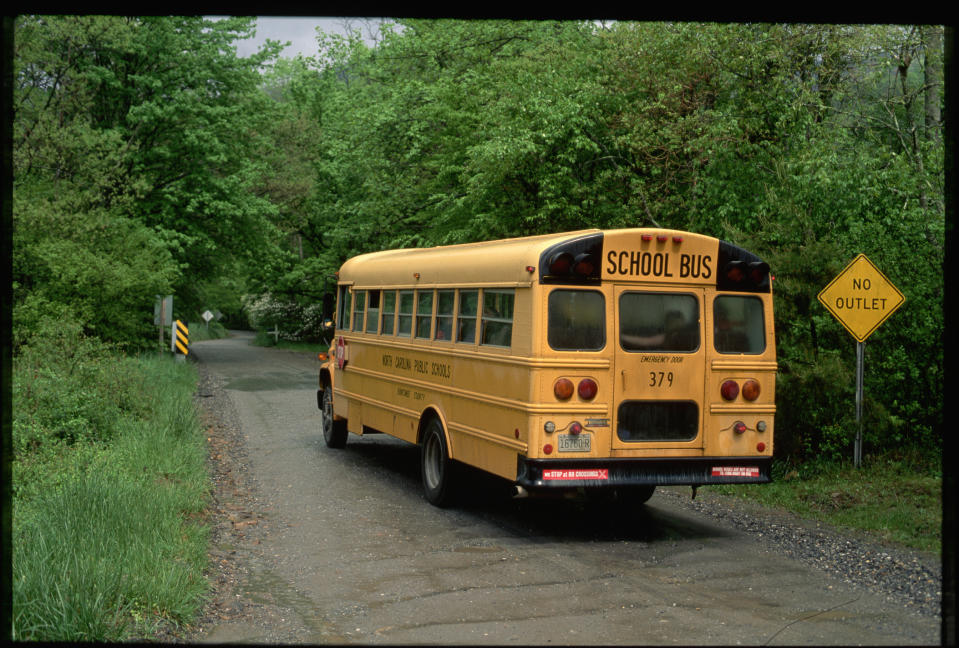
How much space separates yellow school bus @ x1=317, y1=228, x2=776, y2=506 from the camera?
811 cm

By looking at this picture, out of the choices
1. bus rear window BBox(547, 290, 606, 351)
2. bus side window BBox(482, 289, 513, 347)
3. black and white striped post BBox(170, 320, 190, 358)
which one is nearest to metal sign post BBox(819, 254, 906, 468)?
bus rear window BBox(547, 290, 606, 351)

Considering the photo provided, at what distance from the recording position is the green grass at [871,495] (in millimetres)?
8547

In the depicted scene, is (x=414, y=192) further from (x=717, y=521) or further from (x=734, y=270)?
(x=717, y=521)

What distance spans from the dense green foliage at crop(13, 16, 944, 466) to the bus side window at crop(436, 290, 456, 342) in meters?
3.98

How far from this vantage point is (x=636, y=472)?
27.0ft

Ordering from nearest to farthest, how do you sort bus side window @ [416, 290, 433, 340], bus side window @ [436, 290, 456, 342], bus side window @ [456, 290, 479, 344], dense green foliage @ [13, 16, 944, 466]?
bus side window @ [456, 290, 479, 344]
bus side window @ [436, 290, 456, 342]
bus side window @ [416, 290, 433, 340]
dense green foliage @ [13, 16, 944, 466]

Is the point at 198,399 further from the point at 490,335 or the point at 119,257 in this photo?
the point at 490,335

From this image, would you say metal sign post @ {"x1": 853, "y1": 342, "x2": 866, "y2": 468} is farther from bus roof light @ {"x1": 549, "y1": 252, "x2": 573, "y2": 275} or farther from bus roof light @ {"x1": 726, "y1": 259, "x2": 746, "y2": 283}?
bus roof light @ {"x1": 549, "y1": 252, "x2": 573, "y2": 275}

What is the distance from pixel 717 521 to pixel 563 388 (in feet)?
7.67

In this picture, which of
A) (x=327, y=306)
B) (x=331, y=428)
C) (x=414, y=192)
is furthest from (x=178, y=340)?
(x=331, y=428)

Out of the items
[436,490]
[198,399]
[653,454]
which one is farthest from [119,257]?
[653,454]

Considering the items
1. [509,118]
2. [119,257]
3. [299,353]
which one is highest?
[509,118]

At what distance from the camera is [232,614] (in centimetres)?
616

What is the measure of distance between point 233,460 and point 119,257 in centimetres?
1351
